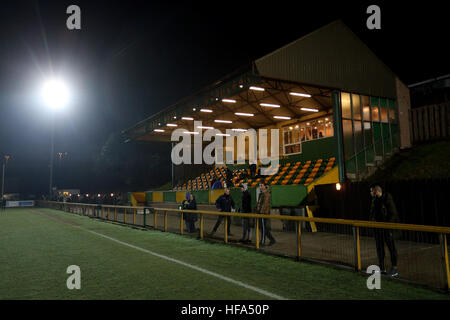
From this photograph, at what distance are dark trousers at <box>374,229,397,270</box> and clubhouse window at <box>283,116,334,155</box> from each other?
1931 centimetres

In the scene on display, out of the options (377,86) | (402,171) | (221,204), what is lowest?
(221,204)

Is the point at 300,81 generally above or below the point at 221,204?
above

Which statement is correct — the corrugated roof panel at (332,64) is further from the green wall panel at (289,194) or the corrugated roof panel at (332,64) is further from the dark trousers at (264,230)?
the dark trousers at (264,230)

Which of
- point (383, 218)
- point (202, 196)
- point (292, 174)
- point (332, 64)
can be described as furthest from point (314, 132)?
point (383, 218)

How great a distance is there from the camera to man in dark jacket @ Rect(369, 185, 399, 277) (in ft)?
20.9

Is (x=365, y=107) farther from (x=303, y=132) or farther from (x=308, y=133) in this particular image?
(x=303, y=132)

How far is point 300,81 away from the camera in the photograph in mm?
18609

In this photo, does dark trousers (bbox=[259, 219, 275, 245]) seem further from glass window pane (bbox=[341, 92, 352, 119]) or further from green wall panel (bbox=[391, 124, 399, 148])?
green wall panel (bbox=[391, 124, 399, 148])

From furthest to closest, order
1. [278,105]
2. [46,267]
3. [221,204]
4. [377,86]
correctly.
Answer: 1. [278,105]
2. [377,86]
3. [221,204]
4. [46,267]

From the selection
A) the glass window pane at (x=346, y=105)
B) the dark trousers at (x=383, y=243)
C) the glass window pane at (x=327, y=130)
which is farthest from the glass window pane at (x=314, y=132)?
the dark trousers at (x=383, y=243)
